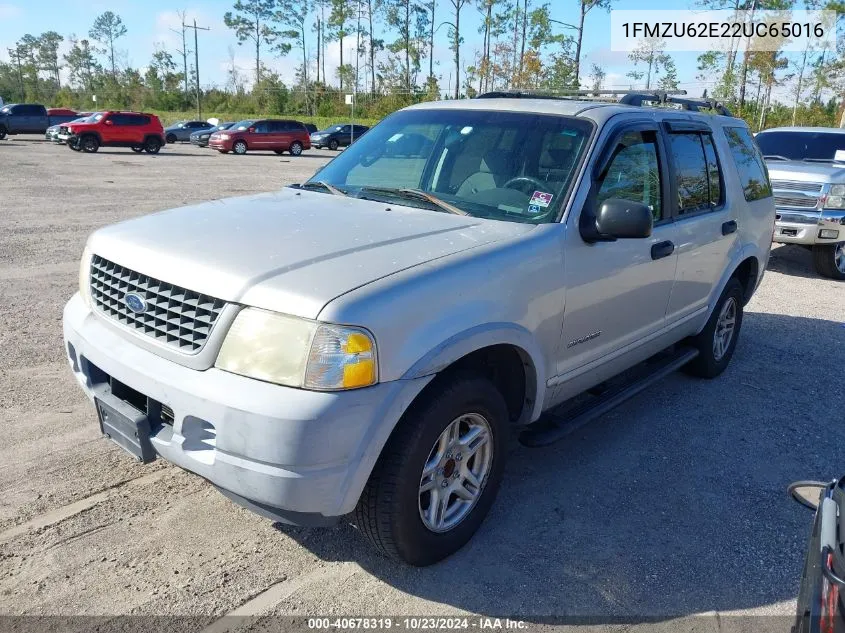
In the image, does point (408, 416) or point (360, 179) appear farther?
point (360, 179)

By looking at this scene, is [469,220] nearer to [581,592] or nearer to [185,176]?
[581,592]

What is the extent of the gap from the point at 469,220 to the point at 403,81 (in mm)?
71616

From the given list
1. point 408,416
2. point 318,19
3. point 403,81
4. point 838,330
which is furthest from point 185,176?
point 318,19

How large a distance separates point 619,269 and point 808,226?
675 centimetres

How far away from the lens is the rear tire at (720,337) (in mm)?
5191

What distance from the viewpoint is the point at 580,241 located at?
343 cm

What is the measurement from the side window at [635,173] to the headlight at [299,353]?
178cm

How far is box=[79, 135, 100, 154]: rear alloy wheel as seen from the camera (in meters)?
30.1

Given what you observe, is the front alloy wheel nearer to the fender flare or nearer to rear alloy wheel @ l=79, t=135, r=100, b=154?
the fender flare

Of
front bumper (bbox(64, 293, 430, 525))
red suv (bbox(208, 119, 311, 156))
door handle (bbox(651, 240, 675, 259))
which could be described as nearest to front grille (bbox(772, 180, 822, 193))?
door handle (bbox(651, 240, 675, 259))

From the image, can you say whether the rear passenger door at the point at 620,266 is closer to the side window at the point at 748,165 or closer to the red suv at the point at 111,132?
the side window at the point at 748,165

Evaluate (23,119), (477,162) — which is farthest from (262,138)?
(477,162)

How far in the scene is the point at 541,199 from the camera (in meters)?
3.52

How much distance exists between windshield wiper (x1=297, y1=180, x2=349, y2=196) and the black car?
274cm
